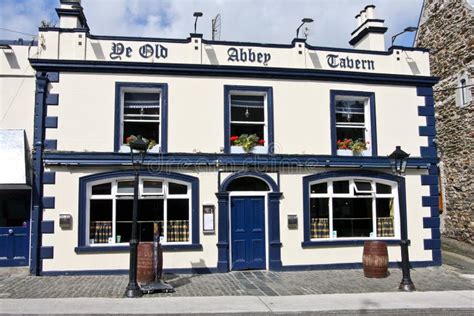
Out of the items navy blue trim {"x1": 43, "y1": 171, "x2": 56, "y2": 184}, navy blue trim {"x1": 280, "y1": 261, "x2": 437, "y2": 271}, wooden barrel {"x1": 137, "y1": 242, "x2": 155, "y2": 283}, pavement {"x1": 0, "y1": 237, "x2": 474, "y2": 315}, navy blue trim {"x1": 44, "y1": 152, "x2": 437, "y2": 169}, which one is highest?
navy blue trim {"x1": 44, "y1": 152, "x2": 437, "y2": 169}

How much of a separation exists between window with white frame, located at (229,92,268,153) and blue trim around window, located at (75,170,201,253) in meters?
1.91

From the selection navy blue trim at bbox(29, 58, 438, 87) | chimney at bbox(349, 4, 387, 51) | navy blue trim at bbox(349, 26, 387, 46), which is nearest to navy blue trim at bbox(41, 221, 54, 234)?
navy blue trim at bbox(29, 58, 438, 87)

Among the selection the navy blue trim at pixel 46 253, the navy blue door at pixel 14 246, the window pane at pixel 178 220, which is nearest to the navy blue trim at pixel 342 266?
the window pane at pixel 178 220

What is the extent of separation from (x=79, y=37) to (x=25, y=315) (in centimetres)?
773

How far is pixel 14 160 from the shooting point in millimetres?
12141

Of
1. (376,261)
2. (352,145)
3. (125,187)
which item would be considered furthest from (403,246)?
(125,187)

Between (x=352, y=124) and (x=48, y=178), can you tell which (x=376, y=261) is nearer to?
(x=352, y=124)

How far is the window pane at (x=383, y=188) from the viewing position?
13930 millimetres

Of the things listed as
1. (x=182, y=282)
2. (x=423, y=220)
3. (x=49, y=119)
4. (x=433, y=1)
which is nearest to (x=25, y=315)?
(x=182, y=282)

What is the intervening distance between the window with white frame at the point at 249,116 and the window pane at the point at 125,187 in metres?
3.16

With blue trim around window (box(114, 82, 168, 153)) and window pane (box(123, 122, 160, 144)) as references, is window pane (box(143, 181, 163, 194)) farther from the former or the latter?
window pane (box(123, 122, 160, 144))

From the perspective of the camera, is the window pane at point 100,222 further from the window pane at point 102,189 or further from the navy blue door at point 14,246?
the navy blue door at point 14,246

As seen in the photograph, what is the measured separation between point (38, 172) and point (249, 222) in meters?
5.86

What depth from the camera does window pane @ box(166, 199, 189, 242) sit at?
41.6 feet
